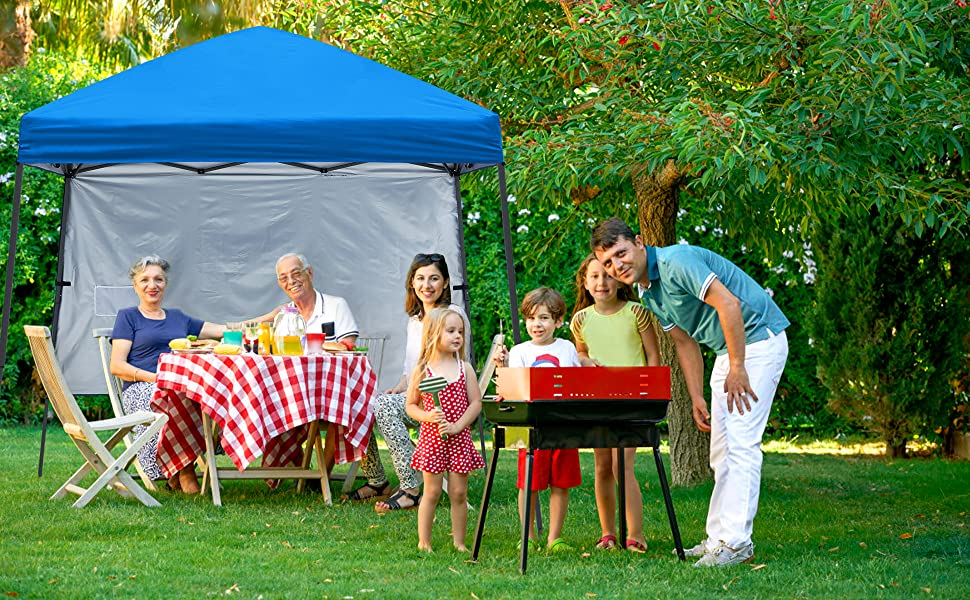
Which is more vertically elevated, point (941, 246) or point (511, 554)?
point (941, 246)

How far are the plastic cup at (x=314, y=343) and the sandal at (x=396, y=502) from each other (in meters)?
0.82

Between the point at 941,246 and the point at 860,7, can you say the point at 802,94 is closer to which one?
the point at 860,7

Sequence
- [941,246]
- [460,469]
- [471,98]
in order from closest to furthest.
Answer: [460,469]
[471,98]
[941,246]

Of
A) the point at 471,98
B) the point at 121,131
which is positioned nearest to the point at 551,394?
the point at 121,131

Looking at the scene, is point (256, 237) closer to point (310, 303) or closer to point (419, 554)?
point (310, 303)

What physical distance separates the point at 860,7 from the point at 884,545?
220 cm

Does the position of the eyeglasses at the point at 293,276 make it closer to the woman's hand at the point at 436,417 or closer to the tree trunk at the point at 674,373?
the tree trunk at the point at 674,373

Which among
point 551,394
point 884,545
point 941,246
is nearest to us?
point 551,394

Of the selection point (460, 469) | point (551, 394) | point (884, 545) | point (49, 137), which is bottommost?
point (884, 545)

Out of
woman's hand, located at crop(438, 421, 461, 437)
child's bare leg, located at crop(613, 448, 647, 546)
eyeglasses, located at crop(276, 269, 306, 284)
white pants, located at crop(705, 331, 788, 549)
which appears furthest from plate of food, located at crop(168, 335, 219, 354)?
white pants, located at crop(705, 331, 788, 549)

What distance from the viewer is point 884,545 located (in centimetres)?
500

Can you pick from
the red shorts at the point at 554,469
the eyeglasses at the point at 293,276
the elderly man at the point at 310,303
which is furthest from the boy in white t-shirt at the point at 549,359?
the eyeglasses at the point at 293,276

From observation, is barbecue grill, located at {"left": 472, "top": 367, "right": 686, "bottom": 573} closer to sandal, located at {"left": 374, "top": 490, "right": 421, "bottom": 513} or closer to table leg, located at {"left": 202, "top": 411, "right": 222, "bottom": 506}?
sandal, located at {"left": 374, "top": 490, "right": 421, "bottom": 513}

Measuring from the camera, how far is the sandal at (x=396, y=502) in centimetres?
591
